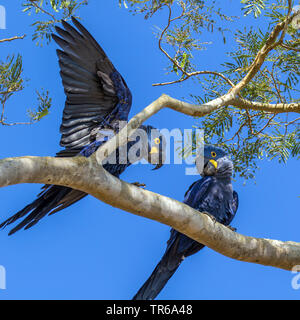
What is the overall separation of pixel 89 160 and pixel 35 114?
2.94 ft

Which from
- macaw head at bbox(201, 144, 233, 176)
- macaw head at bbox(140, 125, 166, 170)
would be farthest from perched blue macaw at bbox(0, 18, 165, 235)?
macaw head at bbox(201, 144, 233, 176)

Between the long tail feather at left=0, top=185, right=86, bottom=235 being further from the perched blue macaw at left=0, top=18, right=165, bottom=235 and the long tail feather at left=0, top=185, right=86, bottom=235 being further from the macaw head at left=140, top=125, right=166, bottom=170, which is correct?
the macaw head at left=140, top=125, right=166, bottom=170

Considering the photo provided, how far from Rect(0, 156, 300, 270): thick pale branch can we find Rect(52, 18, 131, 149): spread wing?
1422 millimetres

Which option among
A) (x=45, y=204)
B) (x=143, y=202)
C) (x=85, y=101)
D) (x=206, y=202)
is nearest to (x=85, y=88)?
(x=85, y=101)

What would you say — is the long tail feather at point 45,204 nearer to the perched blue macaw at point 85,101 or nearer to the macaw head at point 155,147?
the perched blue macaw at point 85,101

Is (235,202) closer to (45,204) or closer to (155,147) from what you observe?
(155,147)

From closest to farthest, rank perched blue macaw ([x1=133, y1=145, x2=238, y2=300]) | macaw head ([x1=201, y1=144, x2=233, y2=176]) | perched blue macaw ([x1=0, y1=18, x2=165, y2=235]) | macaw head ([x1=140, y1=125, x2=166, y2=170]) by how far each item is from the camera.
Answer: perched blue macaw ([x1=0, y1=18, x2=165, y2=235])
perched blue macaw ([x1=133, y1=145, x2=238, y2=300])
macaw head ([x1=201, y1=144, x2=233, y2=176])
macaw head ([x1=140, y1=125, x2=166, y2=170])

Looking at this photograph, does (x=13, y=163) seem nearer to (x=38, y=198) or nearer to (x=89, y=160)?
(x=89, y=160)

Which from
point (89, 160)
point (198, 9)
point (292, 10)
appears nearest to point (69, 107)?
point (198, 9)

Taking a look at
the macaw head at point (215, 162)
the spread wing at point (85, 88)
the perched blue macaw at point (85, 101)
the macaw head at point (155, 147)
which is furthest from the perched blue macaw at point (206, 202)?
the spread wing at point (85, 88)

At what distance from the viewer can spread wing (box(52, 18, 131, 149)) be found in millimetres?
3881

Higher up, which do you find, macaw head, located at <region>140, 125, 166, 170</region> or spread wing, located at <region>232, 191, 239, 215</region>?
macaw head, located at <region>140, 125, 166, 170</region>

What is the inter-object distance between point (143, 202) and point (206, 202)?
1472mm

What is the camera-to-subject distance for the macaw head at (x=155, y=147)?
459cm
